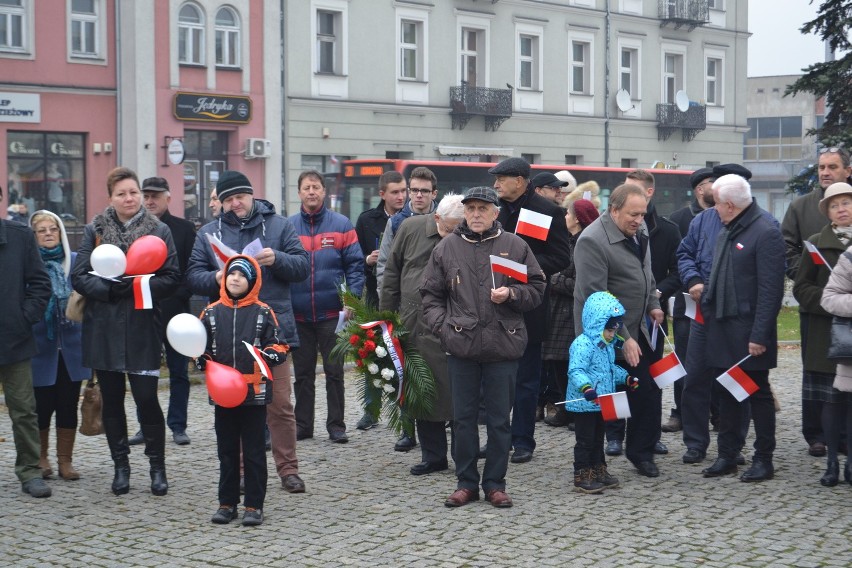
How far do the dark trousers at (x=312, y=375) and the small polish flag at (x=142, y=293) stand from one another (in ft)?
6.76

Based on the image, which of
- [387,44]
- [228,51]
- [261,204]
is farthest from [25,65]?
[261,204]

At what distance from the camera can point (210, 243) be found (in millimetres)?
7613

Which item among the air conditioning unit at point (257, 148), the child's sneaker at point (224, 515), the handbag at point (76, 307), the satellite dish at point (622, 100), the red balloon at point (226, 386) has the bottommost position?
the child's sneaker at point (224, 515)

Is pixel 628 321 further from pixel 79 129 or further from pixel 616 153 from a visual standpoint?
pixel 616 153

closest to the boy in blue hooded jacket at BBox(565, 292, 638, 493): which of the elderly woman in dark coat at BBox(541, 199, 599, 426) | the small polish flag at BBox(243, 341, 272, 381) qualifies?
the elderly woman in dark coat at BBox(541, 199, 599, 426)

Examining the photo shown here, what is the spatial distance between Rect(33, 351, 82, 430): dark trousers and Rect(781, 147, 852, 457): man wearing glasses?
202 inches

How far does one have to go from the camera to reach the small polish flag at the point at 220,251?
7477 millimetres

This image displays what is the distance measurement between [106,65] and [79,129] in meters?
1.81

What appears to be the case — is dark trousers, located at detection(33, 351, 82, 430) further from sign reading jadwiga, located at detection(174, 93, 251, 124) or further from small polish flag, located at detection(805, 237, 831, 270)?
sign reading jadwiga, located at detection(174, 93, 251, 124)

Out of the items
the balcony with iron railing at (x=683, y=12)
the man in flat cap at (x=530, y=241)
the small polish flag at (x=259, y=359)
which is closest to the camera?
the small polish flag at (x=259, y=359)

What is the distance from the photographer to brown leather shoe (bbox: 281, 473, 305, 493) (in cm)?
774

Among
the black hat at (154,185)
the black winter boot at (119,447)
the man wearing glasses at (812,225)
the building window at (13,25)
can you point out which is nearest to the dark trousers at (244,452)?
the black winter boot at (119,447)

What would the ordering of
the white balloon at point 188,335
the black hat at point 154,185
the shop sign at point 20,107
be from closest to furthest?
the white balloon at point 188,335, the black hat at point 154,185, the shop sign at point 20,107

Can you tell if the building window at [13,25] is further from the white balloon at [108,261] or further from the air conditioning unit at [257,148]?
the white balloon at [108,261]
